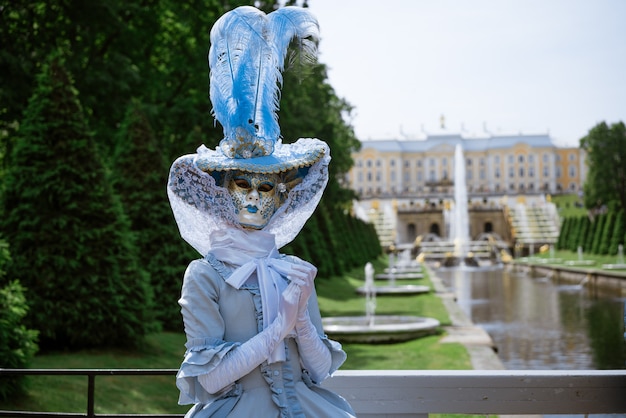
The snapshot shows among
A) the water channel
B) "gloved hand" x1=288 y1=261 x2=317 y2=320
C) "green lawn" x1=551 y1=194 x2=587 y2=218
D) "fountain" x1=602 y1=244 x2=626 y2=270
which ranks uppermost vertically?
"gloved hand" x1=288 y1=261 x2=317 y2=320

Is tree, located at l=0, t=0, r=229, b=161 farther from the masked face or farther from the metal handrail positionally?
the masked face

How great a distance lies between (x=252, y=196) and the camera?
2359 millimetres

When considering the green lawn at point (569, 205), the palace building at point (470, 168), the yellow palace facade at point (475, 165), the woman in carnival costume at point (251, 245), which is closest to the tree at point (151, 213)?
the woman in carnival costume at point (251, 245)

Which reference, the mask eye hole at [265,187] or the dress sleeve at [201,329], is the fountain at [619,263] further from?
the dress sleeve at [201,329]

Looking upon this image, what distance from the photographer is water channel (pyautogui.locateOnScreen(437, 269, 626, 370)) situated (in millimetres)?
10031

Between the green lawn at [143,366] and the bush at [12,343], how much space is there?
0.13 meters

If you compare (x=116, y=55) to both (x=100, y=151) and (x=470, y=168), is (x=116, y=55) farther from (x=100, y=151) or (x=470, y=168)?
(x=470, y=168)

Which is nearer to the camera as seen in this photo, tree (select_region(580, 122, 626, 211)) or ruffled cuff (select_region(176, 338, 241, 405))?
ruffled cuff (select_region(176, 338, 241, 405))

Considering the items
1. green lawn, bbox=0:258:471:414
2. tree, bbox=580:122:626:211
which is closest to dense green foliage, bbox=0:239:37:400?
green lawn, bbox=0:258:471:414

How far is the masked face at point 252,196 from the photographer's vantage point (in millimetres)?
2363

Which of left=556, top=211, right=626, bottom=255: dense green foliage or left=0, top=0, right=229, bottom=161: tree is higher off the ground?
left=0, top=0, right=229, bottom=161: tree

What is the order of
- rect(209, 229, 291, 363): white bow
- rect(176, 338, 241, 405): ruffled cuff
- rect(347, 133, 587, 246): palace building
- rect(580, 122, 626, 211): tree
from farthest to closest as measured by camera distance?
1. rect(347, 133, 587, 246): palace building
2. rect(580, 122, 626, 211): tree
3. rect(209, 229, 291, 363): white bow
4. rect(176, 338, 241, 405): ruffled cuff

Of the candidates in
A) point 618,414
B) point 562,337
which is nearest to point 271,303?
point 618,414

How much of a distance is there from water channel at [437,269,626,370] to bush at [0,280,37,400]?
596 centimetres
